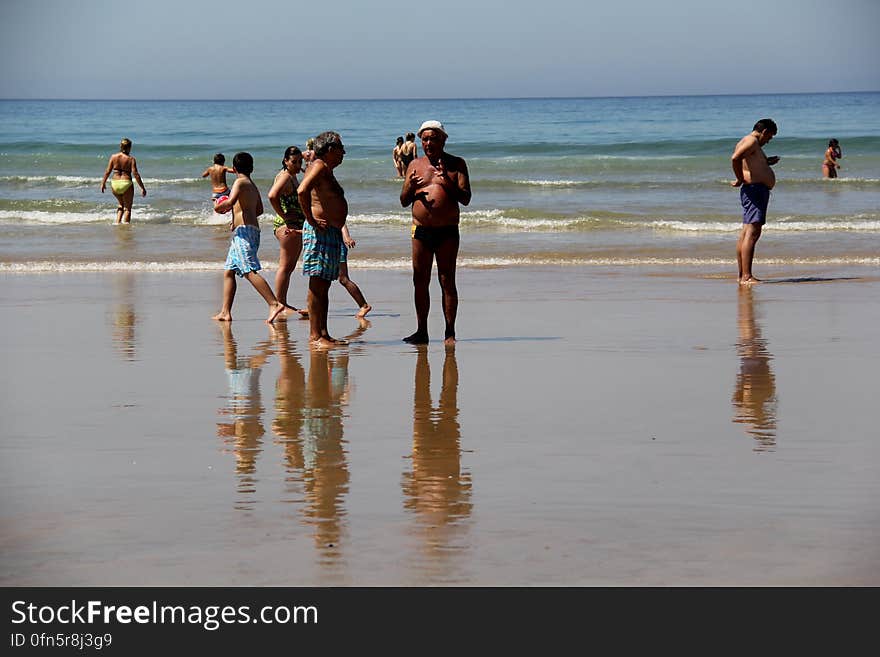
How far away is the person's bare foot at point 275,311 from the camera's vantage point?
9.68 m

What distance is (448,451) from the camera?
5.46 m

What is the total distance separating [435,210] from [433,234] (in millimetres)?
171

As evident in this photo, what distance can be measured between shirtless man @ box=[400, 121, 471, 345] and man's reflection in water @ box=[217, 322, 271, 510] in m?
1.10

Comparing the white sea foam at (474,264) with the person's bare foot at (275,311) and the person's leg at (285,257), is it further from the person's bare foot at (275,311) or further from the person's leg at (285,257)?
the person's bare foot at (275,311)

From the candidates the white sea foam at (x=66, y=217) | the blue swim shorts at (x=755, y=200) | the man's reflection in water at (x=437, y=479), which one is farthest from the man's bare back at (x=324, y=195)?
the white sea foam at (x=66, y=217)

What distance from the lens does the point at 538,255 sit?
14.9 metres

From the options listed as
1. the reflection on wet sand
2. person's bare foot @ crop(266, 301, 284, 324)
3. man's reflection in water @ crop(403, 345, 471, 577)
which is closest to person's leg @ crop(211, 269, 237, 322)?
person's bare foot @ crop(266, 301, 284, 324)

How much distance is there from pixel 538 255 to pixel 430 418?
890 centimetres

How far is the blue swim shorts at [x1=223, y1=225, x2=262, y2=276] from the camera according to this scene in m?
9.87

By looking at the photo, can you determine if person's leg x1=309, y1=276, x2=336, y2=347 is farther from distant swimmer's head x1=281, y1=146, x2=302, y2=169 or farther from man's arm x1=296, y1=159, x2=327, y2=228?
distant swimmer's head x1=281, y1=146, x2=302, y2=169
